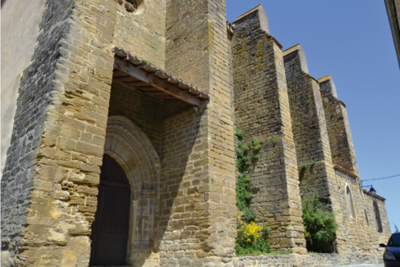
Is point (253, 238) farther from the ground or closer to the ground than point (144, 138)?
closer to the ground

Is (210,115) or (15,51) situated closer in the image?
(15,51)

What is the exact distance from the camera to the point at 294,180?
9.23 m

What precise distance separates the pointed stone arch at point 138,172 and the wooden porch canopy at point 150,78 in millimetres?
1041

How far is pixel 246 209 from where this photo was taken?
950 cm

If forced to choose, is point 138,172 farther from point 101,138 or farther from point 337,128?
point 337,128

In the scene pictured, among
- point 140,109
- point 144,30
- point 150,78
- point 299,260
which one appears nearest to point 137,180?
point 140,109

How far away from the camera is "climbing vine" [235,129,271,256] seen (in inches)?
336

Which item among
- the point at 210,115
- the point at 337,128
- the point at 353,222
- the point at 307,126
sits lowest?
the point at 353,222

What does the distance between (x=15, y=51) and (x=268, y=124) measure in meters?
7.22

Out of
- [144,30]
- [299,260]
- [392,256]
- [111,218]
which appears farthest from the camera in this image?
[299,260]

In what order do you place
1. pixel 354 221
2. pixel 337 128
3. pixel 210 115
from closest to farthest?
pixel 210 115 < pixel 354 221 < pixel 337 128

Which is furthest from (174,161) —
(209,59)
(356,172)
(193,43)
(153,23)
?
(356,172)

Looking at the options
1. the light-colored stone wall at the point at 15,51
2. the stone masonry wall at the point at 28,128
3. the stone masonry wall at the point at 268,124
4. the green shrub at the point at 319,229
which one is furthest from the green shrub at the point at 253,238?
the light-colored stone wall at the point at 15,51

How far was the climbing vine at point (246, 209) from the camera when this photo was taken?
8523 mm
